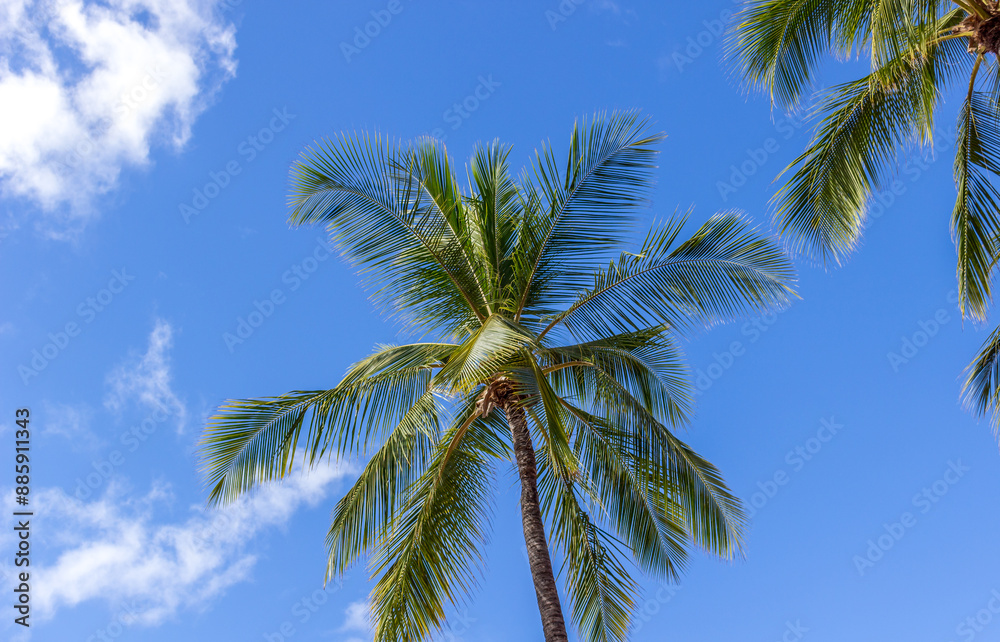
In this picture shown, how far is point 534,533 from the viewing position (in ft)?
29.8

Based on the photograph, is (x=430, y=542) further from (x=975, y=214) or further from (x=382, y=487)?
(x=975, y=214)

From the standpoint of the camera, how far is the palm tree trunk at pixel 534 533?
335 inches

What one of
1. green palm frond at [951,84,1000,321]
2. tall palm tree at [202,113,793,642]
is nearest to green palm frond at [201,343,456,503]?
tall palm tree at [202,113,793,642]

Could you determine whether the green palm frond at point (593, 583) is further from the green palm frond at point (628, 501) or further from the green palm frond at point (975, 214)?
the green palm frond at point (975, 214)

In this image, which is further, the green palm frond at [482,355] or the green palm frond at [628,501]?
the green palm frond at [628,501]

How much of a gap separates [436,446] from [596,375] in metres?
1.99

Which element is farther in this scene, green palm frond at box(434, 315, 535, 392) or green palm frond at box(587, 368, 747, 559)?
green palm frond at box(587, 368, 747, 559)

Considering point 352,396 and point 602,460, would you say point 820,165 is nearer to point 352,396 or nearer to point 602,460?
point 602,460

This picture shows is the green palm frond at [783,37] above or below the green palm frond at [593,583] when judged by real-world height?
above

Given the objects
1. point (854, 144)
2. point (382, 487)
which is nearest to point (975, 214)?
point (854, 144)

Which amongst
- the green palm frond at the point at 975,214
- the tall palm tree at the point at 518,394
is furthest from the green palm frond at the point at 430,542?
the green palm frond at the point at 975,214

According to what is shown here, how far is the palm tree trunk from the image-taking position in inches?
335

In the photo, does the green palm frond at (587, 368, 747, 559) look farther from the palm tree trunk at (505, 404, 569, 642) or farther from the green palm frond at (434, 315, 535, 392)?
the green palm frond at (434, 315, 535, 392)

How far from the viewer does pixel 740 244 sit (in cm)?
962
